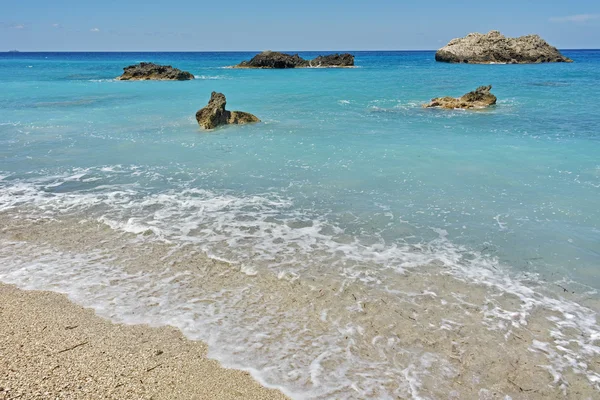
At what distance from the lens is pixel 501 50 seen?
306 feet

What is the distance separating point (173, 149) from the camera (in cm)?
1450

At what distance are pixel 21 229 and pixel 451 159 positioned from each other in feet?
35.4

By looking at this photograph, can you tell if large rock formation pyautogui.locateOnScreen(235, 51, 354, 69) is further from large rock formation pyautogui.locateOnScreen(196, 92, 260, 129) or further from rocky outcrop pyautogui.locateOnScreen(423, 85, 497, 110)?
large rock formation pyautogui.locateOnScreen(196, 92, 260, 129)

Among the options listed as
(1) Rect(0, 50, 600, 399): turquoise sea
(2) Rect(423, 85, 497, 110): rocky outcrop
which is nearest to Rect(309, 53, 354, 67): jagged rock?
(2) Rect(423, 85, 497, 110): rocky outcrop

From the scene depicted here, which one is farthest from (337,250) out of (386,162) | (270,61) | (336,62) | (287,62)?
(336,62)

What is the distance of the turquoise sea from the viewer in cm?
458

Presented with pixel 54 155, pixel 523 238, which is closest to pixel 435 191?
pixel 523 238

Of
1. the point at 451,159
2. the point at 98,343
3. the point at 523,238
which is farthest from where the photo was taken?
the point at 451,159

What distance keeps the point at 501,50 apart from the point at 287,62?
1787 inches

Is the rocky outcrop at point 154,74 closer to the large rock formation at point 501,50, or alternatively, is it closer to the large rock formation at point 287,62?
the large rock formation at point 287,62

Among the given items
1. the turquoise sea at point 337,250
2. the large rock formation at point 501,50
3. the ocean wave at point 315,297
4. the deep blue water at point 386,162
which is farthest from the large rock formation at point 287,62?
the ocean wave at point 315,297

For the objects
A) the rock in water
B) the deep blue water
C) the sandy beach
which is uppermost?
the rock in water

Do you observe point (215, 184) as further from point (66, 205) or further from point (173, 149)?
point (173, 149)

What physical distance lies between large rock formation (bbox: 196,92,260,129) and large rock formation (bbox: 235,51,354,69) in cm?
7011
